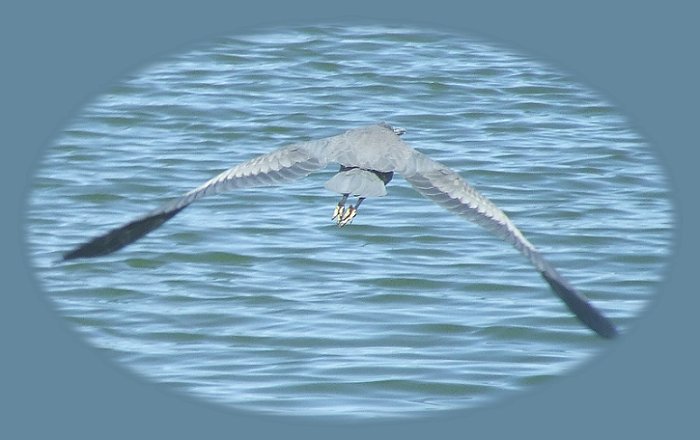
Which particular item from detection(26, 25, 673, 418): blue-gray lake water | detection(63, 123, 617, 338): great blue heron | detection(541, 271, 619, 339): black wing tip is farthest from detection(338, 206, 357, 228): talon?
detection(541, 271, 619, 339): black wing tip

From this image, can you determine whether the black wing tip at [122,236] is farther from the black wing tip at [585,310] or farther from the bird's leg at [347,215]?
the black wing tip at [585,310]

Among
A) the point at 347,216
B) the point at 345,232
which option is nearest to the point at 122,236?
the point at 347,216

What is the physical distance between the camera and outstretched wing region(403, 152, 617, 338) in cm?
816

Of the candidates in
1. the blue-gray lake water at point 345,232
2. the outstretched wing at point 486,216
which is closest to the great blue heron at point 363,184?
the outstretched wing at point 486,216

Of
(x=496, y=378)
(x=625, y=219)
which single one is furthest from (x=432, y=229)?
(x=496, y=378)

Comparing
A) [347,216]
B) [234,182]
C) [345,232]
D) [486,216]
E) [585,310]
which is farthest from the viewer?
[345,232]

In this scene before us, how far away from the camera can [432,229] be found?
38.4ft

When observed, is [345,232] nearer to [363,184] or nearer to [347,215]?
[347,215]

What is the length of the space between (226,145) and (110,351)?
405 cm

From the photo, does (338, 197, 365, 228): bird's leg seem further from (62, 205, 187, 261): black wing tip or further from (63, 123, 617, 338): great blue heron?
(62, 205, 187, 261): black wing tip

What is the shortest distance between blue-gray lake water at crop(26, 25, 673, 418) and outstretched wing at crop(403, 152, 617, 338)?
2.27 ft

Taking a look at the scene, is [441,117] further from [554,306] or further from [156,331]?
[156,331]

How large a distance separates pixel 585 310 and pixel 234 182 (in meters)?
2.17

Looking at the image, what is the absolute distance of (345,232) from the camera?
11586 millimetres
